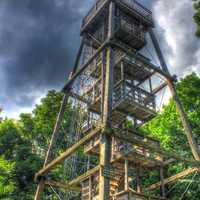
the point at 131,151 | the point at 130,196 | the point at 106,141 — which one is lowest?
the point at 130,196

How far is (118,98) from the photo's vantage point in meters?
12.9

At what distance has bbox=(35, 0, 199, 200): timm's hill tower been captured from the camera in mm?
11609

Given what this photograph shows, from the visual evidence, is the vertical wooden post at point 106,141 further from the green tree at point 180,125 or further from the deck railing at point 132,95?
the green tree at point 180,125

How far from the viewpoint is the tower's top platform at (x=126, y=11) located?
14.8 metres

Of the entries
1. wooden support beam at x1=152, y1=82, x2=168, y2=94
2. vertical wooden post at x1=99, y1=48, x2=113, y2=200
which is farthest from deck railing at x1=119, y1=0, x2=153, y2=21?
vertical wooden post at x1=99, y1=48, x2=113, y2=200

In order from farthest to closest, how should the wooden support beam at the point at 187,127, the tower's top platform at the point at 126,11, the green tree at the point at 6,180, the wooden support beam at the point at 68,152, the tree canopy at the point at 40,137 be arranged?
the tree canopy at the point at 40,137
the green tree at the point at 6,180
the tower's top platform at the point at 126,11
the wooden support beam at the point at 187,127
the wooden support beam at the point at 68,152

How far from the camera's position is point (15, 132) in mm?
23484

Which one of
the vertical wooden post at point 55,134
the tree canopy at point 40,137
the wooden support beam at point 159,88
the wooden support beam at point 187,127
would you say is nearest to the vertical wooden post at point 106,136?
the vertical wooden post at point 55,134

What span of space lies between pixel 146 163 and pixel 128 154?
1534 millimetres

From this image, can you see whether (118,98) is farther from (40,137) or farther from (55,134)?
(40,137)

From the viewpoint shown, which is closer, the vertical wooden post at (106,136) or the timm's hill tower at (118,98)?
the vertical wooden post at (106,136)

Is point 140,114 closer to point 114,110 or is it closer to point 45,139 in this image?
point 114,110

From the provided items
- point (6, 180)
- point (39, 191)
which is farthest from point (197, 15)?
point (6, 180)

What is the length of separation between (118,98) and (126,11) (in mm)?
5183
